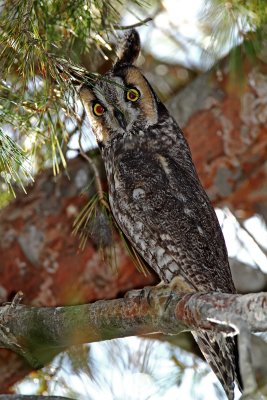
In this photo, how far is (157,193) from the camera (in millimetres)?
2467

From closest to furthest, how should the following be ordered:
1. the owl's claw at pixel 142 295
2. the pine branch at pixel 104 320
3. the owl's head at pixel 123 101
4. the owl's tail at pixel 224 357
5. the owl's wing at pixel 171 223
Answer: the pine branch at pixel 104 320
the owl's claw at pixel 142 295
the owl's tail at pixel 224 357
the owl's wing at pixel 171 223
the owl's head at pixel 123 101

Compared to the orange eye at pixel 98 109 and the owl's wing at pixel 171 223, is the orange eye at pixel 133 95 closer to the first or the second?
the orange eye at pixel 98 109

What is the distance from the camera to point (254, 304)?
1.50 m

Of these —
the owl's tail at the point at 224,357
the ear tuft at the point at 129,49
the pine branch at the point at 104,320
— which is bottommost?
the owl's tail at the point at 224,357

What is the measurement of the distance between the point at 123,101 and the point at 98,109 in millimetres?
99

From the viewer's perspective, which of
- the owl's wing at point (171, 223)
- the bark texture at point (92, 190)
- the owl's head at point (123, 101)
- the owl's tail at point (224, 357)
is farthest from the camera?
the bark texture at point (92, 190)

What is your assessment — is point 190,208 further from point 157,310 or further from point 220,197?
point 220,197

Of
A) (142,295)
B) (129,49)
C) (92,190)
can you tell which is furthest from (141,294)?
(92,190)

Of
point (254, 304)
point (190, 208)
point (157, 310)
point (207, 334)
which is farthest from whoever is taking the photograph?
point (190, 208)

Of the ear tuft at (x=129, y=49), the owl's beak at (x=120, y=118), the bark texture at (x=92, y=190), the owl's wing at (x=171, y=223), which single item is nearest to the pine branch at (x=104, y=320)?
the owl's wing at (x=171, y=223)

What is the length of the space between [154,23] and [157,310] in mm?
1922

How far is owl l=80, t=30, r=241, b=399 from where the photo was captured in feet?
7.75

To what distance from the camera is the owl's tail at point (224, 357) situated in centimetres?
226

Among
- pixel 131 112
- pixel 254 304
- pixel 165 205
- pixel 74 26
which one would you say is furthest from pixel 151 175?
pixel 254 304
